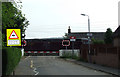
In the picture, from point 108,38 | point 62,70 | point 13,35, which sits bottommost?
point 62,70

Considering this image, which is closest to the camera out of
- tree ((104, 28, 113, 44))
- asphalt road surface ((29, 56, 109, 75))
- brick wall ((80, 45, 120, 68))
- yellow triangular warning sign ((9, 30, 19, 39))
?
yellow triangular warning sign ((9, 30, 19, 39))

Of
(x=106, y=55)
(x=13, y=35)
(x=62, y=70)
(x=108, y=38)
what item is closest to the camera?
(x=13, y=35)

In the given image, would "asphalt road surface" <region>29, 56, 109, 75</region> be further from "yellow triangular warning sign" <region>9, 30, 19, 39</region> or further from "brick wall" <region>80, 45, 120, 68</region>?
"yellow triangular warning sign" <region>9, 30, 19, 39</region>

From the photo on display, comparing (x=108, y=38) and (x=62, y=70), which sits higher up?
(x=108, y=38)

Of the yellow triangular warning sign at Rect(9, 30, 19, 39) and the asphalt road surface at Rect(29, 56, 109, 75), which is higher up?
the yellow triangular warning sign at Rect(9, 30, 19, 39)

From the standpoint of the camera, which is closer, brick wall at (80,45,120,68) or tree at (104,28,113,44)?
brick wall at (80,45,120,68)

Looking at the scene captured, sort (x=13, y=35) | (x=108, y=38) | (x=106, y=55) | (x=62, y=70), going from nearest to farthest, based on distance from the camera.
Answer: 1. (x=13, y=35)
2. (x=62, y=70)
3. (x=106, y=55)
4. (x=108, y=38)

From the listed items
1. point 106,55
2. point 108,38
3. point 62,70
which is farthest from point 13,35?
point 108,38

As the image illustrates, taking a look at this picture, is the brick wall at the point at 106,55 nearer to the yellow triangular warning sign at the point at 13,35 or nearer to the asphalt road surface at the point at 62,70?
the asphalt road surface at the point at 62,70

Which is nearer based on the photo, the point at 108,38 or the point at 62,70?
the point at 62,70

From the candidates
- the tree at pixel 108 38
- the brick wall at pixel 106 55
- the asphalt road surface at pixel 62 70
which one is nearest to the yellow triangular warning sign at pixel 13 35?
the asphalt road surface at pixel 62 70

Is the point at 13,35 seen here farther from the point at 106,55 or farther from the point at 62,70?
the point at 106,55

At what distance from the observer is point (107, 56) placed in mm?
22312

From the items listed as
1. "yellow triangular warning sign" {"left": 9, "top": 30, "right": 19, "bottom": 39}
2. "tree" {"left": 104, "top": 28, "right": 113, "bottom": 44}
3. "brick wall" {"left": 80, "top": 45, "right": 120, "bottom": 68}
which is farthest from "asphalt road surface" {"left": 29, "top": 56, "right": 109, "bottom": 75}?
"tree" {"left": 104, "top": 28, "right": 113, "bottom": 44}
